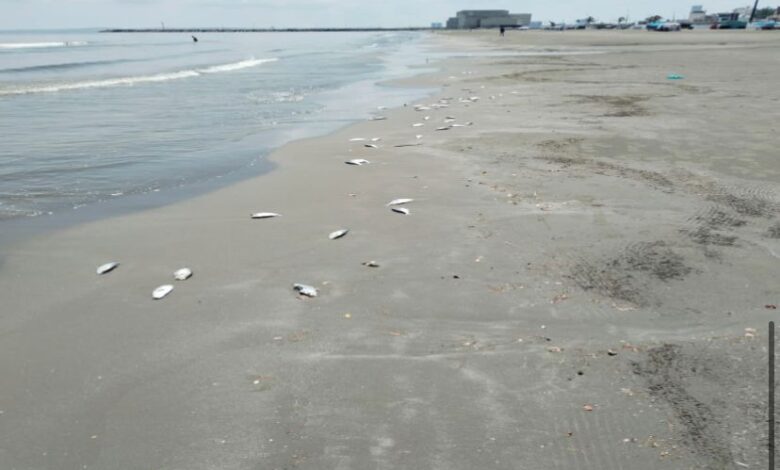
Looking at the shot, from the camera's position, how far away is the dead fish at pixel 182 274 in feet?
17.4

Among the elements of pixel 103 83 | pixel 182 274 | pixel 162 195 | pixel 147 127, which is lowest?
pixel 103 83

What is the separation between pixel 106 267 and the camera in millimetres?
5559

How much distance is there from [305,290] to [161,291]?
132 cm

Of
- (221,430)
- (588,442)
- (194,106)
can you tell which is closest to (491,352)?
(588,442)

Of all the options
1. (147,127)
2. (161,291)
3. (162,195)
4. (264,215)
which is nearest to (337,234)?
(264,215)

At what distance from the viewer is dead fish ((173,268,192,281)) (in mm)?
5305

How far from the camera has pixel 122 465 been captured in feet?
9.82

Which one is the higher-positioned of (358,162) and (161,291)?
(161,291)

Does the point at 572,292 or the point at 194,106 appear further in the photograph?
the point at 194,106

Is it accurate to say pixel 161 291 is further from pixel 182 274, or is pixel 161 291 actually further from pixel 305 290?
pixel 305 290

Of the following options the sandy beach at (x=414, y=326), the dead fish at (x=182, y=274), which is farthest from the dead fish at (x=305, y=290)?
the dead fish at (x=182, y=274)

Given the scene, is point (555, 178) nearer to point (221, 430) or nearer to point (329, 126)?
point (221, 430)

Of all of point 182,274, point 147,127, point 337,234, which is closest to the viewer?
point 182,274

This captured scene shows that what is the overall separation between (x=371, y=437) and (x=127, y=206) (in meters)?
6.17
